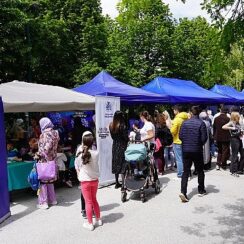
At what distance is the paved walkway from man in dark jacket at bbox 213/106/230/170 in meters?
2.33

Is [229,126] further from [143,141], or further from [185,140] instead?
[185,140]

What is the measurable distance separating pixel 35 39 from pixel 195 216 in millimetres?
15420

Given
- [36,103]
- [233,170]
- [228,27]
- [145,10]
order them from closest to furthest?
[228,27] < [36,103] < [233,170] < [145,10]

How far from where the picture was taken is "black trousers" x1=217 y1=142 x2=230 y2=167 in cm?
1094

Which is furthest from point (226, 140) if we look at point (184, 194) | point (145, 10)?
point (145, 10)

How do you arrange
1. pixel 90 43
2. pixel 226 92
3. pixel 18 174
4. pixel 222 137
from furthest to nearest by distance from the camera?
pixel 90 43, pixel 226 92, pixel 222 137, pixel 18 174

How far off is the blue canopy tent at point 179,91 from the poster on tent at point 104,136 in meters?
4.57

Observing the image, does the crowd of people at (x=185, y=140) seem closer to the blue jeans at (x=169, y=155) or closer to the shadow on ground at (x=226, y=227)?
the blue jeans at (x=169, y=155)

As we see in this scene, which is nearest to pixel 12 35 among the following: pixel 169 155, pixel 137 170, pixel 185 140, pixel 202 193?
pixel 169 155

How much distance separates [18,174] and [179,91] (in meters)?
8.07

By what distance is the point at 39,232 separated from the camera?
234 inches

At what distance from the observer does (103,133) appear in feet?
29.7

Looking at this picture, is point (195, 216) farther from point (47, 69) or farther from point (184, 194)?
point (47, 69)

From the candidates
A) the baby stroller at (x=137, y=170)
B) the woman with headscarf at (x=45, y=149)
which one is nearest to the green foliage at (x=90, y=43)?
the baby stroller at (x=137, y=170)
